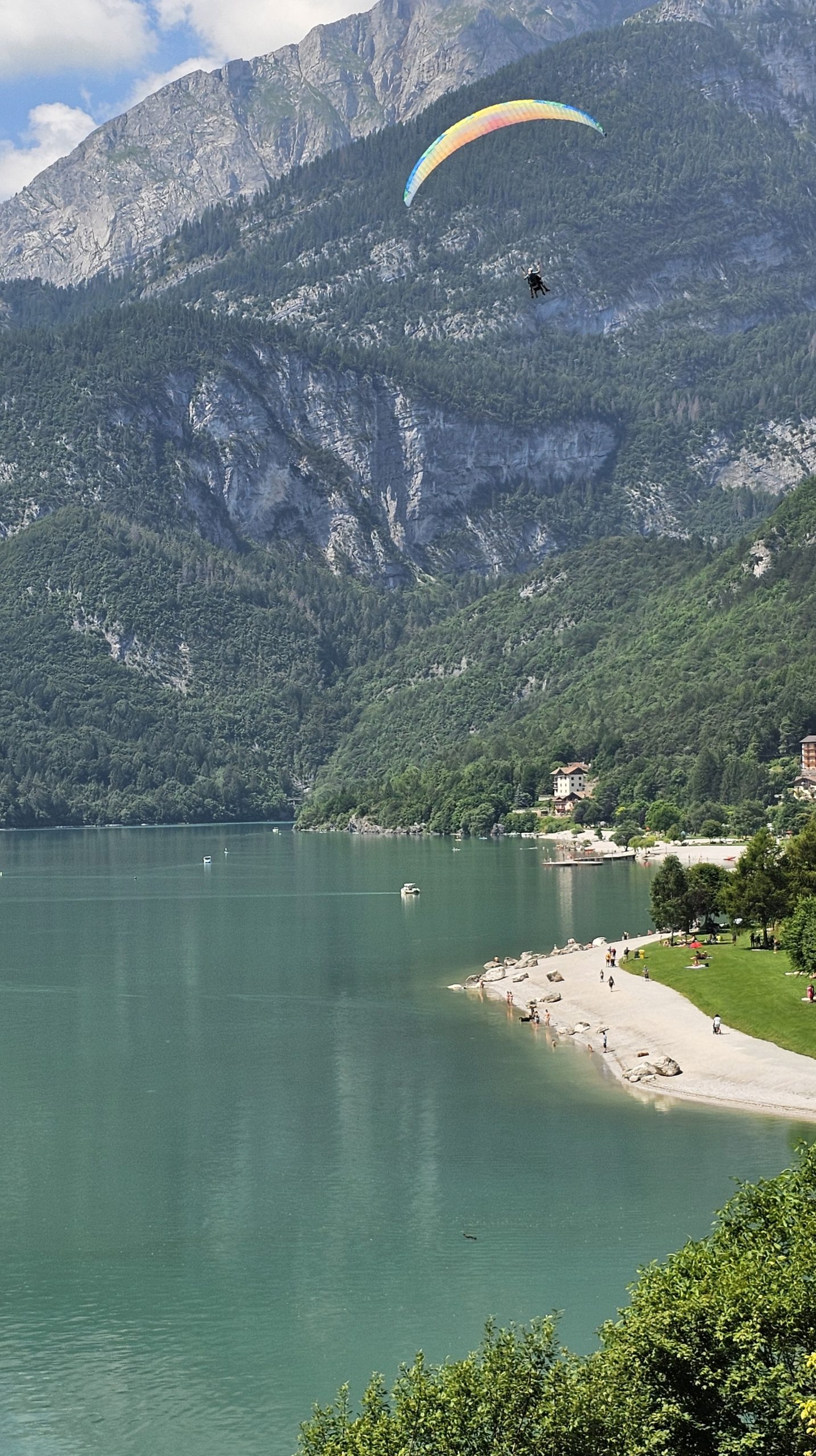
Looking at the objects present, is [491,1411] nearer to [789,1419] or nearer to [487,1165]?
[789,1419]

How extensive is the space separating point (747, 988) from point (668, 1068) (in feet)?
38.5

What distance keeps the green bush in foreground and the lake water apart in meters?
9.21

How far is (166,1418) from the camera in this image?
39188mm

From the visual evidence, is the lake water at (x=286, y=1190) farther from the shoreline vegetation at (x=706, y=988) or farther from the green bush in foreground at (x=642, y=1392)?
the green bush in foreground at (x=642, y=1392)

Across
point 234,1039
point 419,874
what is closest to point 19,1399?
point 234,1039

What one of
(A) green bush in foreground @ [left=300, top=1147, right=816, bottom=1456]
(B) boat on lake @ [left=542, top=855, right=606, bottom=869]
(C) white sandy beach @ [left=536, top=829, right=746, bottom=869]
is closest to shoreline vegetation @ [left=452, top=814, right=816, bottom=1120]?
(A) green bush in foreground @ [left=300, top=1147, right=816, bottom=1456]

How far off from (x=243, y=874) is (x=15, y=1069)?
358 feet

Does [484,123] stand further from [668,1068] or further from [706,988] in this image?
[706,988]

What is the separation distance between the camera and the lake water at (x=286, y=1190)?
4144 cm

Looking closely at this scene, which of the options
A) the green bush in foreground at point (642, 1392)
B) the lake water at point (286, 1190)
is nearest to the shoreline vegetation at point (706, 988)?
the lake water at point (286, 1190)

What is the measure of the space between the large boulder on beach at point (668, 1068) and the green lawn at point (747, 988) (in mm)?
4199

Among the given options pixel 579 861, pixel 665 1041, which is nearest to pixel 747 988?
pixel 665 1041

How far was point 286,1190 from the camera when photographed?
181 feet

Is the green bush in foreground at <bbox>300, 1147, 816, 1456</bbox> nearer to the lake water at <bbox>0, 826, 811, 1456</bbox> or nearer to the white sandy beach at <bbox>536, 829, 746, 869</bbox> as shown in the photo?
the lake water at <bbox>0, 826, 811, 1456</bbox>
